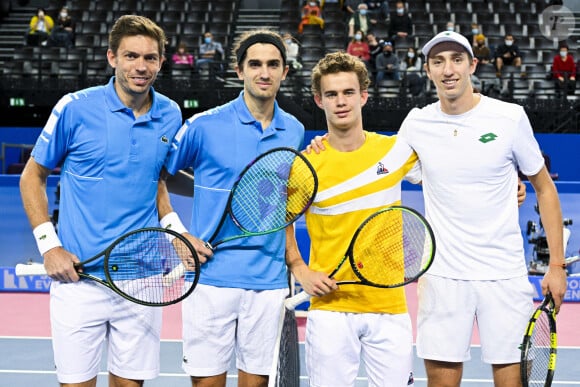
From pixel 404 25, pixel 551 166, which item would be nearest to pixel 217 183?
pixel 551 166

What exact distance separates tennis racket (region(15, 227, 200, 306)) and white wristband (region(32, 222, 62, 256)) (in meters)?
0.09

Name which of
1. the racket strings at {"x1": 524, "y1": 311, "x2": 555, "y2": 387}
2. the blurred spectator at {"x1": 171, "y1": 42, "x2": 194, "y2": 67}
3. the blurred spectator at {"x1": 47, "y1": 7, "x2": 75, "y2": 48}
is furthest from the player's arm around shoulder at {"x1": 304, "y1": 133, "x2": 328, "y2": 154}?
the blurred spectator at {"x1": 47, "y1": 7, "x2": 75, "y2": 48}

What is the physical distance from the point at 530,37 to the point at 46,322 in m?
12.6

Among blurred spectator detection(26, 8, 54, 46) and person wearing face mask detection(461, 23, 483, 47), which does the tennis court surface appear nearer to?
person wearing face mask detection(461, 23, 483, 47)

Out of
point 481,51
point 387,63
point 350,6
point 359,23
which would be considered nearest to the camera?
point 387,63

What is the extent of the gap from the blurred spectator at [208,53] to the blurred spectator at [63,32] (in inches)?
106

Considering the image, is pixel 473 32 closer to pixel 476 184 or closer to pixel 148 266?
pixel 476 184

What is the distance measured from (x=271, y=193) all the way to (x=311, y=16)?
1408 cm

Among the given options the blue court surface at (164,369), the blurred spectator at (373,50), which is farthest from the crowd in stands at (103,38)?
the blue court surface at (164,369)

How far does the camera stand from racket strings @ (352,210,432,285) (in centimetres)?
393

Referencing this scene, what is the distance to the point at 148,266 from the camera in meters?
4.17

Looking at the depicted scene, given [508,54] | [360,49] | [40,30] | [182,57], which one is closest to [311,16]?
[360,49]

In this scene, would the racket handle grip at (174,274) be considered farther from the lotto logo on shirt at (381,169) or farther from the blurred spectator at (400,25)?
the blurred spectator at (400,25)

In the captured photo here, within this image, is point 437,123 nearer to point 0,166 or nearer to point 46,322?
point 46,322
